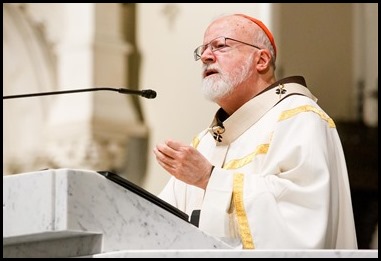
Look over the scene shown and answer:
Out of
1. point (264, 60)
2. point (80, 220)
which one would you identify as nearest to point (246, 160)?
point (264, 60)

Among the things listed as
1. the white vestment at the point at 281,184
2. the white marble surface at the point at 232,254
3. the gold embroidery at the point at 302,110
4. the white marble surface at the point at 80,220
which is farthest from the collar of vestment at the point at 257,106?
the white marble surface at the point at 232,254

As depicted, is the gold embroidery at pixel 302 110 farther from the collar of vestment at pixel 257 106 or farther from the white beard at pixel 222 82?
the white beard at pixel 222 82

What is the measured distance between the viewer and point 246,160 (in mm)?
4762

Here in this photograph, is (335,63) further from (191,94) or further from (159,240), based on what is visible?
(159,240)

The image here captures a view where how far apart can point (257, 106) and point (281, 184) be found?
571 mm

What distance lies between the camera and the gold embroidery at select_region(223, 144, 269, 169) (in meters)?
4.70

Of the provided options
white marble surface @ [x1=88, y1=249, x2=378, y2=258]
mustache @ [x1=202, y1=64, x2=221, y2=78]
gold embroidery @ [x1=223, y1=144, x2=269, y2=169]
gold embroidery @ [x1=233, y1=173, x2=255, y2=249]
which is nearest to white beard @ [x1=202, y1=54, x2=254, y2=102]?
mustache @ [x1=202, y1=64, x2=221, y2=78]

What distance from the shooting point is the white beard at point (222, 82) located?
4.92m

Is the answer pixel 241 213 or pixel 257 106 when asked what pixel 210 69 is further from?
pixel 241 213

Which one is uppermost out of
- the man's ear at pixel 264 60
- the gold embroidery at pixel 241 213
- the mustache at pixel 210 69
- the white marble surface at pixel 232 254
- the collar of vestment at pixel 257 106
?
the man's ear at pixel 264 60

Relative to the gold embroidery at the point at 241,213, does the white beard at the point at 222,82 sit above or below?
above

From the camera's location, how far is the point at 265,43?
16.6ft

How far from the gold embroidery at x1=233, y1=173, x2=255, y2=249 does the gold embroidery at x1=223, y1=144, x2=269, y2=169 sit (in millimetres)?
250

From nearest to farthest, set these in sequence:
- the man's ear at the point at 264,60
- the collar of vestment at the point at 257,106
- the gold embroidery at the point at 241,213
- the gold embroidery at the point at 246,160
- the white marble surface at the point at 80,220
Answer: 1. the white marble surface at the point at 80,220
2. the gold embroidery at the point at 241,213
3. the gold embroidery at the point at 246,160
4. the collar of vestment at the point at 257,106
5. the man's ear at the point at 264,60
